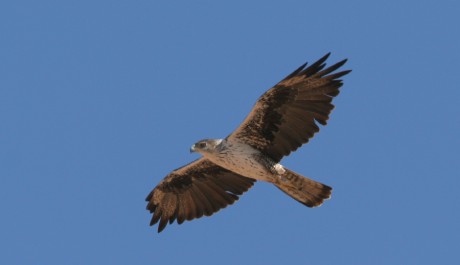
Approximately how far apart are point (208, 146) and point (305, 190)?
1.77 metres

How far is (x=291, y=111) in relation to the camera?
14.1m

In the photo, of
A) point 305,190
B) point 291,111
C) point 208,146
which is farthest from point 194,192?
point 291,111

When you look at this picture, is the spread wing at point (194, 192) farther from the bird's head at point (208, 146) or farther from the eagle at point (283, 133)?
A: the bird's head at point (208, 146)

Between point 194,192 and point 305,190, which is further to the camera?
point 194,192

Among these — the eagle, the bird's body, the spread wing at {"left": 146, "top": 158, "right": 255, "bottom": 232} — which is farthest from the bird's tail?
the spread wing at {"left": 146, "top": 158, "right": 255, "bottom": 232}

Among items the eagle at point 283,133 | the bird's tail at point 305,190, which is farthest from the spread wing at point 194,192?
the bird's tail at point 305,190

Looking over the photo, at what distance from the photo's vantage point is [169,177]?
52.2 ft

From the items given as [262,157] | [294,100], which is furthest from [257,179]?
[294,100]

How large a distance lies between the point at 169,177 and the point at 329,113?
11.6 feet

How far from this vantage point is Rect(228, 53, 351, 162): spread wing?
1390 centimetres

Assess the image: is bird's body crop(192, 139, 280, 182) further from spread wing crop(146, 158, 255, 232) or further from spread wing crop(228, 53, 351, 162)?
spread wing crop(146, 158, 255, 232)

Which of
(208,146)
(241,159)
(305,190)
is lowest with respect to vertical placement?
(305,190)

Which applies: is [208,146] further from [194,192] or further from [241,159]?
[194,192]

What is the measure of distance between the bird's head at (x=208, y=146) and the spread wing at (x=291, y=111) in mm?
248
